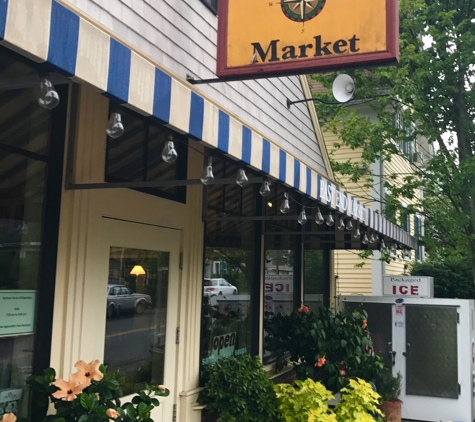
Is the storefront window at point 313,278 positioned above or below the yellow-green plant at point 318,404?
above

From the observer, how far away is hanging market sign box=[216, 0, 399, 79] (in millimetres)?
4828

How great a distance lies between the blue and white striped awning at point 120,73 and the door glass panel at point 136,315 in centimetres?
162

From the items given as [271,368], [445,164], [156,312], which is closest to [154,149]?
[156,312]

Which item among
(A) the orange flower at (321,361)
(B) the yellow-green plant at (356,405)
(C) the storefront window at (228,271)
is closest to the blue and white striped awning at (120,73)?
(C) the storefront window at (228,271)

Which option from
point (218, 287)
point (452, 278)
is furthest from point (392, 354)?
point (452, 278)

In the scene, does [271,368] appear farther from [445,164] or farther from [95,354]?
[445,164]

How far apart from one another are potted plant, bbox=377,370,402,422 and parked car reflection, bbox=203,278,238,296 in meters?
2.61

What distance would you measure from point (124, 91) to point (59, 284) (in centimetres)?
192

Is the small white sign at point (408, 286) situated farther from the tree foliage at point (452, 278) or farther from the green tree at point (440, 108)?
the tree foliage at point (452, 278)

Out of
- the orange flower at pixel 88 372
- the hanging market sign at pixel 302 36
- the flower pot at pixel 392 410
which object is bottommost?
the flower pot at pixel 392 410

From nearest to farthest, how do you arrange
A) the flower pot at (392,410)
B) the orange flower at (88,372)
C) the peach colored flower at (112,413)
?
1. the peach colored flower at (112,413)
2. the orange flower at (88,372)
3. the flower pot at (392,410)

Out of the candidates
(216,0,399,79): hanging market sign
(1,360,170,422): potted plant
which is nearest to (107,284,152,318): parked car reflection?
(1,360,170,422): potted plant

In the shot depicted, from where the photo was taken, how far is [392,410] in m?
7.67

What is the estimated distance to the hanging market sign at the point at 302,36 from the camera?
15.8 ft
